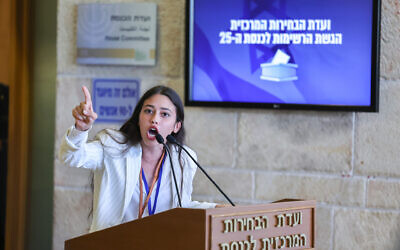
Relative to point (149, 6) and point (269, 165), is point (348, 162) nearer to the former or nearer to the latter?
point (269, 165)

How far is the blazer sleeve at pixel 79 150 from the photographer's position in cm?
221

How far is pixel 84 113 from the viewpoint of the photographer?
6.77 ft

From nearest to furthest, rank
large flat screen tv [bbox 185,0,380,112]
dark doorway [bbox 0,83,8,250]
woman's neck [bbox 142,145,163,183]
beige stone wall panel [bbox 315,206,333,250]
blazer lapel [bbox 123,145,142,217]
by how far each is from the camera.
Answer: blazer lapel [bbox 123,145,142,217], woman's neck [bbox 142,145,163,183], large flat screen tv [bbox 185,0,380,112], beige stone wall panel [bbox 315,206,333,250], dark doorway [bbox 0,83,8,250]

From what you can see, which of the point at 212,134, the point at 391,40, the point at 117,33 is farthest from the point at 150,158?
the point at 391,40

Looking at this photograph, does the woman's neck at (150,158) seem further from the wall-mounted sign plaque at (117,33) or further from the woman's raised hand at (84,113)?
the wall-mounted sign plaque at (117,33)

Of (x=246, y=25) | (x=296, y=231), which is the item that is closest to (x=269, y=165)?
(x=246, y=25)

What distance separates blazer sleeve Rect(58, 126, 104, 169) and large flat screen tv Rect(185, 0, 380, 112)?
A: 114cm

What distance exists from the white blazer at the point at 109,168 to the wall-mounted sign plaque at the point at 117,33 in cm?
117

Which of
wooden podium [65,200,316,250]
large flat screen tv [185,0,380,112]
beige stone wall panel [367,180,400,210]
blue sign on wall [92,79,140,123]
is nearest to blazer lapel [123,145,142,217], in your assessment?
wooden podium [65,200,316,250]

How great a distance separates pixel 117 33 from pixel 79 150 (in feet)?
4.97

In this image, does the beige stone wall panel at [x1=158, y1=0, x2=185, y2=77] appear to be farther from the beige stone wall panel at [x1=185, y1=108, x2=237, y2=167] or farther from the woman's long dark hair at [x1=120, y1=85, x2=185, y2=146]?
the woman's long dark hair at [x1=120, y1=85, x2=185, y2=146]

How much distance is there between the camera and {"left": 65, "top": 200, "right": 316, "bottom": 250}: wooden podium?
1.60 m

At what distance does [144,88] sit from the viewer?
3590 millimetres

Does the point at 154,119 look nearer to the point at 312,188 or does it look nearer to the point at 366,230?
the point at 312,188
